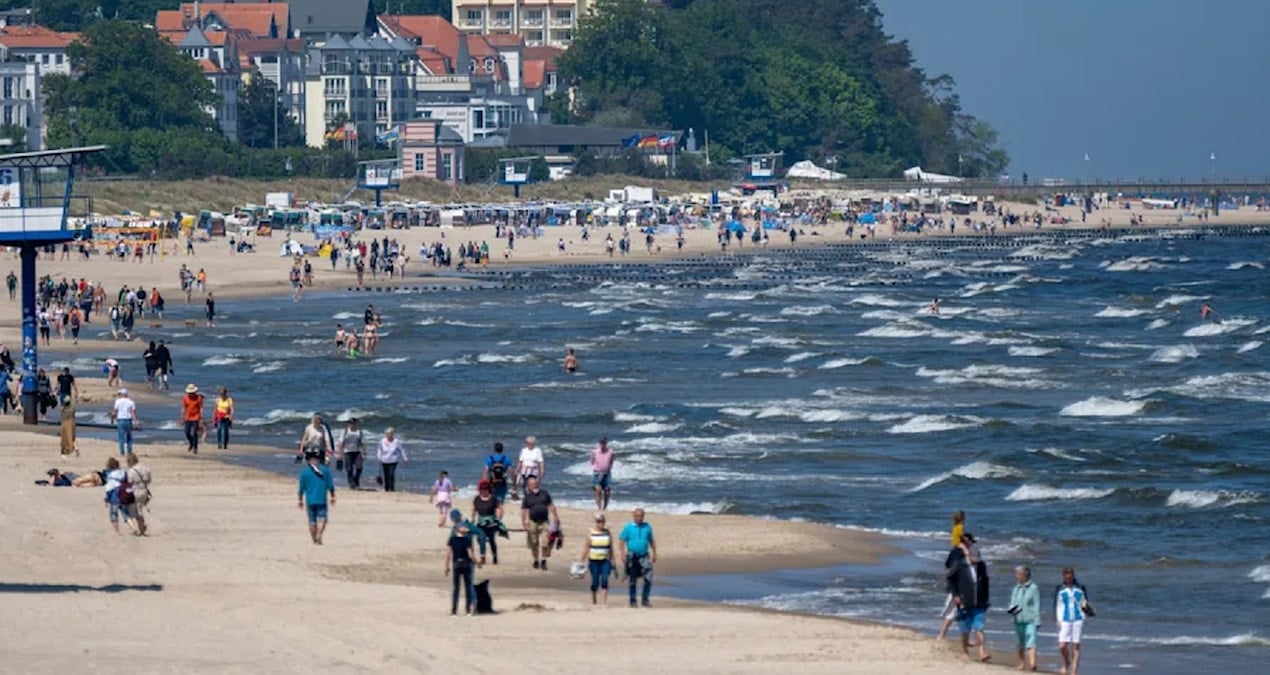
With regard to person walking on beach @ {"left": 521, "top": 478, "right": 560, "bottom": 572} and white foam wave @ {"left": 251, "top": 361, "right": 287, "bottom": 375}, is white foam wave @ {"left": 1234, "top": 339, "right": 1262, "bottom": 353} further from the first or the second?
person walking on beach @ {"left": 521, "top": 478, "right": 560, "bottom": 572}

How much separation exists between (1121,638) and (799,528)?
7.29 m

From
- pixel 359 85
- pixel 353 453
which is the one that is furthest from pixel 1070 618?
pixel 359 85

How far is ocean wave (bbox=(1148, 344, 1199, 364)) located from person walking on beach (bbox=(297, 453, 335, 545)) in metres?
33.6

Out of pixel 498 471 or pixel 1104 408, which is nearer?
pixel 498 471

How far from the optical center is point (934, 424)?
42.2m

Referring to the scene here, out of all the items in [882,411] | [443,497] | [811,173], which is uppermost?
[811,173]

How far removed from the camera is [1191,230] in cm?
14688

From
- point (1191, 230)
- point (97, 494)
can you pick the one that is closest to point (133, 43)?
point (1191, 230)

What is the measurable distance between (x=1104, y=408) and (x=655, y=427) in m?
9.20

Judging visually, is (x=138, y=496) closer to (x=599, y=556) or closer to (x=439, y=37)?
(x=599, y=556)

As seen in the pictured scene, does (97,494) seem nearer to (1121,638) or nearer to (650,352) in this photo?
(1121,638)

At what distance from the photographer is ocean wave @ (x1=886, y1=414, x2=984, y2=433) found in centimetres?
4172

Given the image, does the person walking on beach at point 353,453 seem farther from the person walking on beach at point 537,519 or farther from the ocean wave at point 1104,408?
the ocean wave at point 1104,408

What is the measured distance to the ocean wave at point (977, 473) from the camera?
116ft
